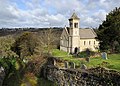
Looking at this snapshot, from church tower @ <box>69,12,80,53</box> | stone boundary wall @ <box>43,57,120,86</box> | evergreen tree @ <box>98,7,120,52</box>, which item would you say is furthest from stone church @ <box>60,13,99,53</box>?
stone boundary wall @ <box>43,57,120,86</box>

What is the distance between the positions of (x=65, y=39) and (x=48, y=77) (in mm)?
55592

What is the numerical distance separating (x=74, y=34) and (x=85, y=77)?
205 ft

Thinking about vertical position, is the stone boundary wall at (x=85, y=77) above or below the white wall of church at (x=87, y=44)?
below

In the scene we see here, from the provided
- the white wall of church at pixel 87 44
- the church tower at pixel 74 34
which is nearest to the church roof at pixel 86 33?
the white wall of church at pixel 87 44

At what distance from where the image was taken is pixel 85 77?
2148cm

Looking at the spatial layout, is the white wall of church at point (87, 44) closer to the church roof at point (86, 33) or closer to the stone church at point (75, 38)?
the stone church at point (75, 38)

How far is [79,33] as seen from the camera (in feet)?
283

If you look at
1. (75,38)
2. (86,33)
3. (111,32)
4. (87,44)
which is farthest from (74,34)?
(111,32)

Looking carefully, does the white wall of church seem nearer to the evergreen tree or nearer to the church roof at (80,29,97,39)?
the church roof at (80,29,97,39)

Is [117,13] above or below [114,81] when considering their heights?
above

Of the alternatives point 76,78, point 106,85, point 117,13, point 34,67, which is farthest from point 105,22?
point 106,85

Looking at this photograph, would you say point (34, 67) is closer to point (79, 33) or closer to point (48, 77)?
point (48, 77)

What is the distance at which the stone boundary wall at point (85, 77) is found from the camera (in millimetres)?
18406

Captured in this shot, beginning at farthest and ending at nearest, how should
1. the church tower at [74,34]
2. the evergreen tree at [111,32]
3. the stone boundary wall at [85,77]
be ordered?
1. the church tower at [74,34]
2. the evergreen tree at [111,32]
3. the stone boundary wall at [85,77]
